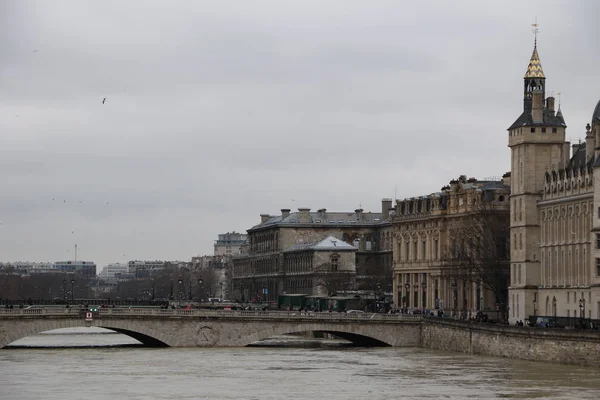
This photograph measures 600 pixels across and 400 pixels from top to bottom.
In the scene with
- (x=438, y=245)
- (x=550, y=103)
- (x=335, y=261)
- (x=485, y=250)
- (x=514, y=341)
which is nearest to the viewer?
(x=514, y=341)

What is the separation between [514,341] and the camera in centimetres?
10950

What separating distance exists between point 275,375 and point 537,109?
38100 mm

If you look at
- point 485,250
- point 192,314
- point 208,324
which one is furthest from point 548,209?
point 192,314

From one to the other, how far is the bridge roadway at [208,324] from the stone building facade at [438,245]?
13381 mm

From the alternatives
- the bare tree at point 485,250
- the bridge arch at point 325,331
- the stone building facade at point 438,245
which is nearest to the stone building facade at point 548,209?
the bare tree at point 485,250

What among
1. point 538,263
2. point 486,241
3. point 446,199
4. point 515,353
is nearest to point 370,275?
point 446,199

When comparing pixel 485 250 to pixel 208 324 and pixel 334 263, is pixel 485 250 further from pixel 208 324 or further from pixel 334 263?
pixel 334 263

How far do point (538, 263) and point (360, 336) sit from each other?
13363mm

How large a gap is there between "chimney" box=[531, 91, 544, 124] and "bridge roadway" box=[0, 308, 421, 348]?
1587 centimetres

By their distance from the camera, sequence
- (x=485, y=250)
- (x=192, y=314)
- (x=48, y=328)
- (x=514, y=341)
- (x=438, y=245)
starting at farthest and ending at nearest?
1. (x=438, y=245)
2. (x=485, y=250)
3. (x=192, y=314)
4. (x=48, y=328)
5. (x=514, y=341)

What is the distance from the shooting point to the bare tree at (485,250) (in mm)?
137500

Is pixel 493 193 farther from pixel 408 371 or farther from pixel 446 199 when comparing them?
pixel 408 371

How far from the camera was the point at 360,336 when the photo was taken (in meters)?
131

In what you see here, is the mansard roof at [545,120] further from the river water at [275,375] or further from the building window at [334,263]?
the building window at [334,263]
